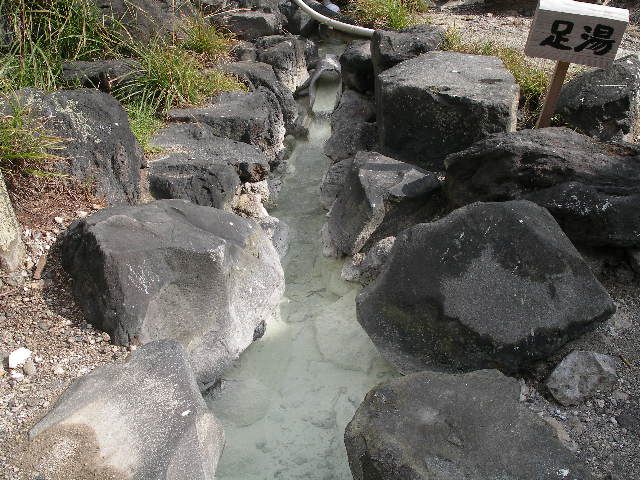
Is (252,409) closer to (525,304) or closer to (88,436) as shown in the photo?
(88,436)

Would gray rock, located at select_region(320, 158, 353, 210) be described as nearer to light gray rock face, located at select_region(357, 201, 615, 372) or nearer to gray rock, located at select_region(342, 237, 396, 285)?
gray rock, located at select_region(342, 237, 396, 285)

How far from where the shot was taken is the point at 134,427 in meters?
2.60

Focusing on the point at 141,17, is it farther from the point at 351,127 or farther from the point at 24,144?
the point at 24,144

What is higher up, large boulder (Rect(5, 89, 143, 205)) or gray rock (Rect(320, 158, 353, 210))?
large boulder (Rect(5, 89, 143, 205))

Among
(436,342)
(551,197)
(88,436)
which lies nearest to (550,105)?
(551,197)

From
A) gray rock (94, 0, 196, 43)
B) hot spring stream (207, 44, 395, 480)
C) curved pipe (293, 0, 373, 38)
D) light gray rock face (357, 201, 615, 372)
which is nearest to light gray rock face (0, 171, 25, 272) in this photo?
hot spring stream (207, 44, 395, 480)

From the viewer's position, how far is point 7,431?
8.67 ft

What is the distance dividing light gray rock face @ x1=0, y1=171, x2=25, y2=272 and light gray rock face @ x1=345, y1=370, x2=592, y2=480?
1.97 metres

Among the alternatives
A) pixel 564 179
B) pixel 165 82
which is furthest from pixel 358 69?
pixel 564 179

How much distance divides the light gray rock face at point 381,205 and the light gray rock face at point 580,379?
1576mm

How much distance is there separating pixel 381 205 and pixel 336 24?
3793 mm

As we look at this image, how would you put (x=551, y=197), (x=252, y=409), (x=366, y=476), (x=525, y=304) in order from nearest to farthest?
(x=366, y=476)
(x=525, y=304)
(x=252, y=409)
(x=551, y=197)

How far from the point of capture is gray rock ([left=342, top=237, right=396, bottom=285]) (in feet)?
13.5

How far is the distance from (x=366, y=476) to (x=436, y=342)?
2.92 feet
